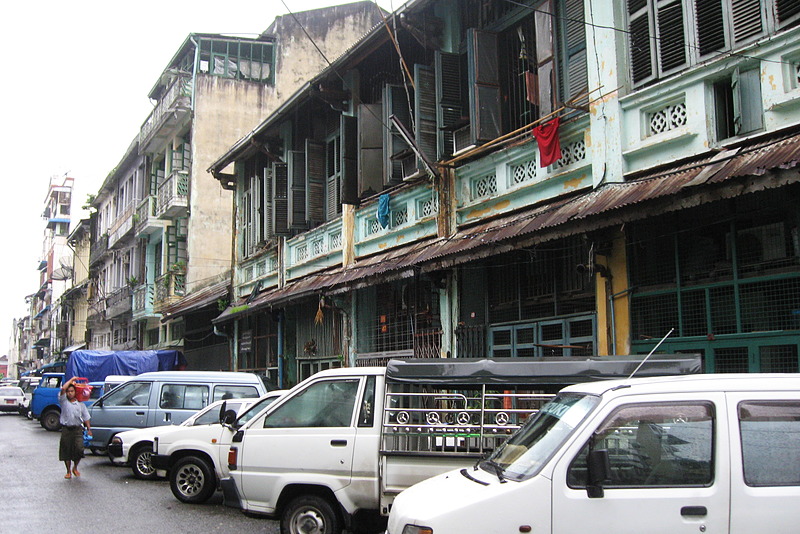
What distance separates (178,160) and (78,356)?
9971 millimetres

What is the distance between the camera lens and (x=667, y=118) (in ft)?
29.0

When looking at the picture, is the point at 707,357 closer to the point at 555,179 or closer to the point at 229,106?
the point at 555,179

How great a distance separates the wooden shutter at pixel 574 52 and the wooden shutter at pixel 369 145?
16.7ft

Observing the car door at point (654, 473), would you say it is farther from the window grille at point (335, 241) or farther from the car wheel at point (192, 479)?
the window grille at point (335, 241)

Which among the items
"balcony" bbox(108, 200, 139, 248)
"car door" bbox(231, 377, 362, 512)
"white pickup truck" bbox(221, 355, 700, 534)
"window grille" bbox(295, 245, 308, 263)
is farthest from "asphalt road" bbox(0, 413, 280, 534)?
"balcony" bbox(108, 200, 139, 248)

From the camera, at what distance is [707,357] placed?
8328 mm

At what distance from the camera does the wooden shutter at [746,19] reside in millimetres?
7977

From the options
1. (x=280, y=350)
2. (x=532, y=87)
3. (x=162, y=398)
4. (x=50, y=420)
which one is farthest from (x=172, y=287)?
(x=532, y=87)

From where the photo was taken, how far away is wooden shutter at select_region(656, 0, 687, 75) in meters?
8.92

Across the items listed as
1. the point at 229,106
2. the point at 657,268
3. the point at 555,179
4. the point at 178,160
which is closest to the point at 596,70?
the point at 555,179

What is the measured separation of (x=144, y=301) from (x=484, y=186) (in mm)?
24629

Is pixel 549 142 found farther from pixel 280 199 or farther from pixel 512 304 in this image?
pixel 280 199

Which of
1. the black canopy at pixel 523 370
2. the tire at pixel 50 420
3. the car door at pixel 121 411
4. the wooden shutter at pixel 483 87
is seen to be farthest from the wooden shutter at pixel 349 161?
the tire at pixel 50 420

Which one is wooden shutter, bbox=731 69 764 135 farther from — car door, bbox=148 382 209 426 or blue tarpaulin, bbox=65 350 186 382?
blue tarpaulin, bbox=65 350 186 382
